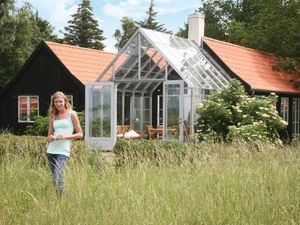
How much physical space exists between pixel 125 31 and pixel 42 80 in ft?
140

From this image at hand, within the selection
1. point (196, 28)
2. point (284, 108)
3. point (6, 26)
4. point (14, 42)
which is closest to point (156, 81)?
point (196, 28)

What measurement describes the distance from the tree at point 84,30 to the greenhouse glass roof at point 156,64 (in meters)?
38.8

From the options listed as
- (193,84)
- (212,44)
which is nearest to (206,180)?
(193,84)

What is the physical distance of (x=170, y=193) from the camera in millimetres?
6941

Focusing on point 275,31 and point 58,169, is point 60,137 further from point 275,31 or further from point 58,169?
point 275,31

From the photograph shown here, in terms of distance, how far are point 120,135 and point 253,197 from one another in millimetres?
13689

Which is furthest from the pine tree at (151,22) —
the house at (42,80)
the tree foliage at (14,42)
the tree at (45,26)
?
the house at (42,80)

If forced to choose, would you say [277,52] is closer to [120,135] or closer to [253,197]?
[120,135]

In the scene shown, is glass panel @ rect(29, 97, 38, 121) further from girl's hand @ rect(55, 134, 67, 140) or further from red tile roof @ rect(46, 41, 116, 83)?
girl's hand @ rect(55, 134, 67, 140)

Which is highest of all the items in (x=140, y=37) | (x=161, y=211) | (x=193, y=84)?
(x=140, y=37)

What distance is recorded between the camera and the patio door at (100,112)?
1944 centimetres

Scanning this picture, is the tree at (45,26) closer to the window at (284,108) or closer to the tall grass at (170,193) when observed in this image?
the window at (284,108)

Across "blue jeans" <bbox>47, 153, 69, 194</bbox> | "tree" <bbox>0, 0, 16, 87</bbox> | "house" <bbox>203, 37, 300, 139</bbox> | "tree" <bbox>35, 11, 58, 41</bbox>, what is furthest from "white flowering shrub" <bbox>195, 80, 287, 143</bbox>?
"tree" <bbox>35, 11, 58, 41</bbox>

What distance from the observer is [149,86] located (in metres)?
23.2
